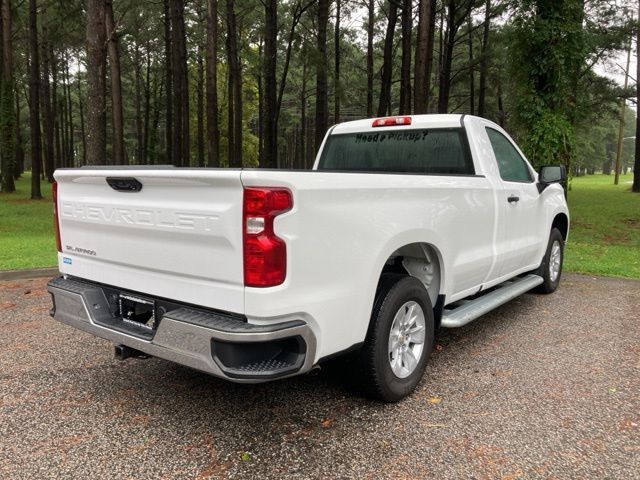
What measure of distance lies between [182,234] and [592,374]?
3.27 m

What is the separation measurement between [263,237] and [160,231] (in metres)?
0.72

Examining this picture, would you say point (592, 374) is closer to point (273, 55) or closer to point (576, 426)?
point (576, 426)

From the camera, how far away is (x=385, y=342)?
127 inches

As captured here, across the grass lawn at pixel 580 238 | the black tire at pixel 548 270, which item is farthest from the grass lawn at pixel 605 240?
the black tire at pixel 548 270

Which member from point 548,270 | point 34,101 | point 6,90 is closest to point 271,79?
point 6,90

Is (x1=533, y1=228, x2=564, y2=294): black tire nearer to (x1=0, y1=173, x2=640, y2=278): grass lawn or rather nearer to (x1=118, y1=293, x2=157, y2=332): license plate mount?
(x1=0, y1=173, x2=640, y2=278): grass lawn

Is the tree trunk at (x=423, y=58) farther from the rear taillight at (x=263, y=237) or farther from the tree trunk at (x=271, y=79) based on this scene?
the rear taillight at (x=263, y=237)

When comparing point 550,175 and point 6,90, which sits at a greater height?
point 6,90

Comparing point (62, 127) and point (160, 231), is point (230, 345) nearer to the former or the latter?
point (160, 231)

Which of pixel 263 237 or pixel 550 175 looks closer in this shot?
pixel 263 237

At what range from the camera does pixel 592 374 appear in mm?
3973

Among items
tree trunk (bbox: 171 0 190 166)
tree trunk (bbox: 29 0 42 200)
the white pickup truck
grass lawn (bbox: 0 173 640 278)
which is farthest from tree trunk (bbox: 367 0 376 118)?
the white pickup truck

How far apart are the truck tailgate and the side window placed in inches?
126

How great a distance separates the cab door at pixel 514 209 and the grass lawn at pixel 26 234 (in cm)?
659
